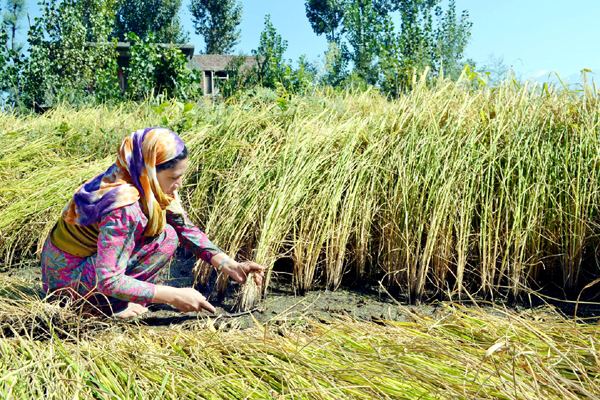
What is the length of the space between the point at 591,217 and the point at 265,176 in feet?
5.42

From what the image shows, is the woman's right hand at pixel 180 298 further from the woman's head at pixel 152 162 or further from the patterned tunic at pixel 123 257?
the woman's head at pixel 152 162

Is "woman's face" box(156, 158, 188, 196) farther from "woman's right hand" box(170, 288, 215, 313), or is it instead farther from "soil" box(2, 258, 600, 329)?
"soil" box(2, 258, 600, 329)

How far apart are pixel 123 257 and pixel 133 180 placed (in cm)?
30

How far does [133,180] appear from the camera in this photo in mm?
2250

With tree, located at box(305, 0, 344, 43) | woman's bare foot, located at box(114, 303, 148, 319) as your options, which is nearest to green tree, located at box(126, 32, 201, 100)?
woman's bare foot, located at box(114, 303, 148, 319)

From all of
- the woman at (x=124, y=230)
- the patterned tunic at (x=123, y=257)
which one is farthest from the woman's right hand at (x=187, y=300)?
the patterned tunic at (x=123, y=257)

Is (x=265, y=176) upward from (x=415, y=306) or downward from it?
upward

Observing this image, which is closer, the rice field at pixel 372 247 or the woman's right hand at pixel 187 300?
the rice field at pixel 372 247

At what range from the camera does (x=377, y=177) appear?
119 inches

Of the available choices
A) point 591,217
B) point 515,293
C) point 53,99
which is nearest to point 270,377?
point 515,293

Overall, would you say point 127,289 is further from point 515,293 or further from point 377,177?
point 515,293

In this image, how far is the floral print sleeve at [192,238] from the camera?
2609 mm

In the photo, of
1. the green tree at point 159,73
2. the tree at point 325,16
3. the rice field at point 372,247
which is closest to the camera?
the rice field at point 372,247

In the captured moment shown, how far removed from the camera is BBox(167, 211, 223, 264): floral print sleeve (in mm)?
2609
